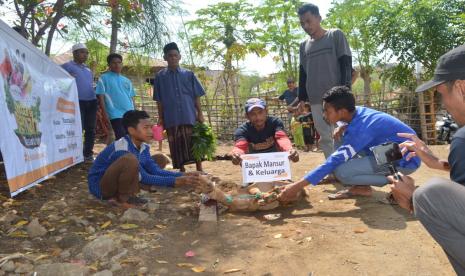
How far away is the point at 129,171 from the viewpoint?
3.32 m

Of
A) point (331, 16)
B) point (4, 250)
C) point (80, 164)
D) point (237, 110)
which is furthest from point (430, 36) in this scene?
point (4, 250)

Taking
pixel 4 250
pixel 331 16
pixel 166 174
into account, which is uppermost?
pixel 331 16

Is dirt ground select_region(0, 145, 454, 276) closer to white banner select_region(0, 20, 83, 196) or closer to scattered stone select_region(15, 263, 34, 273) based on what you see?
scattered stone select_region(15, 263, 34, 273)

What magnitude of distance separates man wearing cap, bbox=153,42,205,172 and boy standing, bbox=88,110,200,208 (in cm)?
127

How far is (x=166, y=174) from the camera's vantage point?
3617mm

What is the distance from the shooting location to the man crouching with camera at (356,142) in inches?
122

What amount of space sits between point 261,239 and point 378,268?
2.72 feet

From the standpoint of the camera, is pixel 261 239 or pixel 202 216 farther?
pixel 202 216

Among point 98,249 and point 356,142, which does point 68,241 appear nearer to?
point 98,249

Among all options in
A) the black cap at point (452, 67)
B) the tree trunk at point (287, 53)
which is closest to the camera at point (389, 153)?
the black cap at point (452, 67)

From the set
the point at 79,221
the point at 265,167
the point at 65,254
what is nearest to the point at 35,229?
the point at 79,221

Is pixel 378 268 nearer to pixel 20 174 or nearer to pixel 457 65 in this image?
pixel 457 65

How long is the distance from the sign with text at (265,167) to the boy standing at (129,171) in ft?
1.45

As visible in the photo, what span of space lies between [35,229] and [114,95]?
2.48 meters
